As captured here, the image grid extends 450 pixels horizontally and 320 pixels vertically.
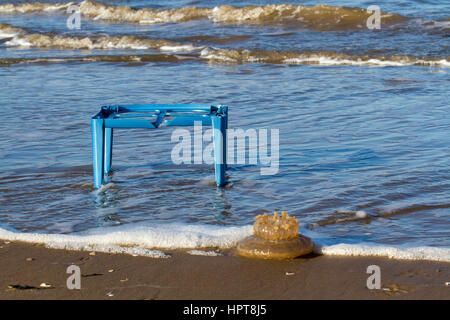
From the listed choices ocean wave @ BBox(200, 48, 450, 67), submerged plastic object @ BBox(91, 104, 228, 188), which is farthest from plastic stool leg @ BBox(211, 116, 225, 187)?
ocean wave @ BBox(200, 48, 450, 67)

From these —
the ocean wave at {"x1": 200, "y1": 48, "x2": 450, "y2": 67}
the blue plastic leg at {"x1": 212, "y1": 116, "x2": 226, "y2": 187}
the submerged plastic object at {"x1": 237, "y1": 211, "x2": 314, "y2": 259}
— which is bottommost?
the submerged plastic object at {"x1": 237, "y1": 211, "x2": 314, "y2": 259}

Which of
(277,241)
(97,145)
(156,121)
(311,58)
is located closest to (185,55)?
(311,58)

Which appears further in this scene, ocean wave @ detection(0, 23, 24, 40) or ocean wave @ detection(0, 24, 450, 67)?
ocean wave @ detection(0, 23, 24, 40)

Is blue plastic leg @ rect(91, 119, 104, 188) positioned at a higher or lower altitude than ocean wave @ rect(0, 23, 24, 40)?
lower

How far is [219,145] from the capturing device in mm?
5492

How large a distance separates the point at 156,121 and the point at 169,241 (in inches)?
49.2

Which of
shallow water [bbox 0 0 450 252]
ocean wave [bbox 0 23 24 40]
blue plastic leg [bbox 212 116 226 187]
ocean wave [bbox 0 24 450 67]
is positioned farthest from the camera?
ocean wave [bbox 0 23 24 40]

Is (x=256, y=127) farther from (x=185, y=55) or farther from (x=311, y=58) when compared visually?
(x=185, y=55)

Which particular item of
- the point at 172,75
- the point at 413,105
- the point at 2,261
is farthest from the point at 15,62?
the point at 2,261

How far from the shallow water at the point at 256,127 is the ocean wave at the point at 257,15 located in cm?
120

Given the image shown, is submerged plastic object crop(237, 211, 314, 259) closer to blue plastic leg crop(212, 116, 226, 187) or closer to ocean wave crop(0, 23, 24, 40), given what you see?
blue plastic leg crop(212, 116, 226, 187)

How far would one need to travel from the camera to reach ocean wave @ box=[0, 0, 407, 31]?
1773 centimetres

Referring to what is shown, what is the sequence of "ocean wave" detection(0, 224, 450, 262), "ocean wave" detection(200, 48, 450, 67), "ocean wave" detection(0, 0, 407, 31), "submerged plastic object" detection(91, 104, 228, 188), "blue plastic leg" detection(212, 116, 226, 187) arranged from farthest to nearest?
"ocean wave" detection(0, 0, 407, 31), "ocean wave" detection(200, 48, 450, 67), "blue plastic leg" detection(212, 116, 226, 187), "submerged plastic object" detection(91, 104, 228, 188), "ocean wave" detection(0, 224, 450, 262)

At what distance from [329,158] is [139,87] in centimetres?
508
